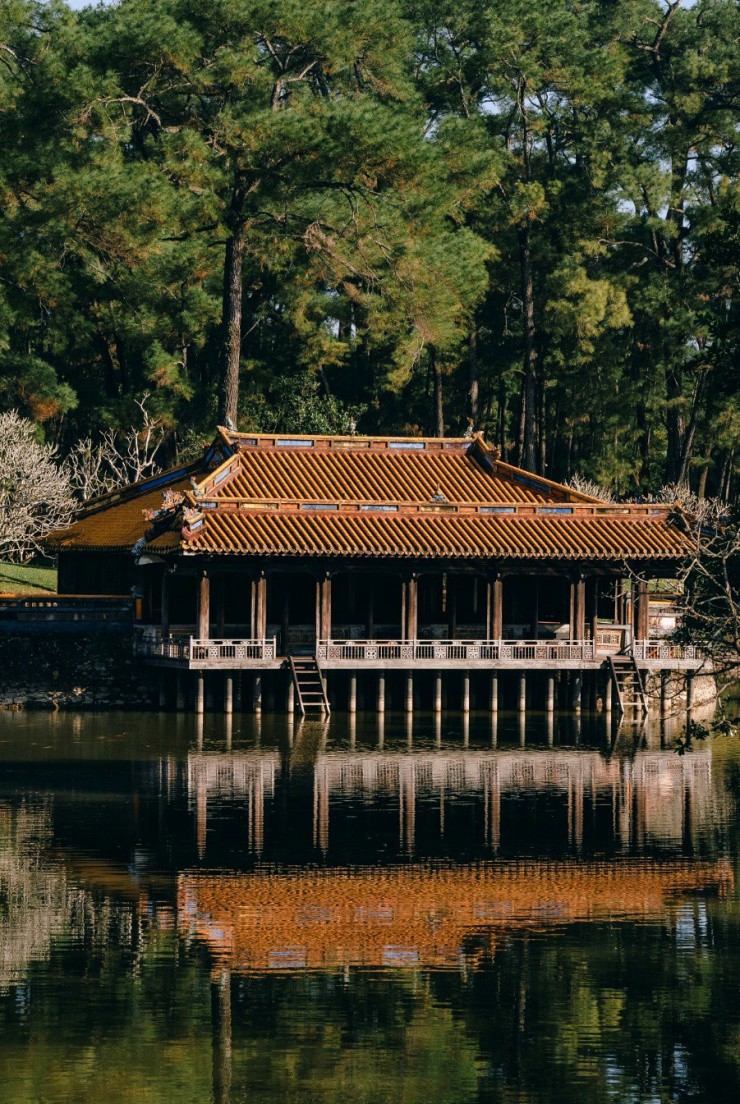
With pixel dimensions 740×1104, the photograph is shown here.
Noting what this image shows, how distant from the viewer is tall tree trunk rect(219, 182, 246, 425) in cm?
6925

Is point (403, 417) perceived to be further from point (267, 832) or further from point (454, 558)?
point (267, 832)

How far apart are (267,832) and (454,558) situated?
855 inches

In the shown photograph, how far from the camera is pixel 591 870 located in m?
32.1

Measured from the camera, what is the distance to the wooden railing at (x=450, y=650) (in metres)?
54.8

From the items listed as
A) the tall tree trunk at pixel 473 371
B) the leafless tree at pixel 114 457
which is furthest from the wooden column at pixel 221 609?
the tall tree trunk at pixel 473 371

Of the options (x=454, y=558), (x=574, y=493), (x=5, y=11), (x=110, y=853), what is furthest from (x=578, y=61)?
(x=110, y=853)

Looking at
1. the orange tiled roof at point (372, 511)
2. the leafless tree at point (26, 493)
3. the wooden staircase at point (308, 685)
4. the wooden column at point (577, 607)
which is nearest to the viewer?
the wooden staircase at point (308, 685)

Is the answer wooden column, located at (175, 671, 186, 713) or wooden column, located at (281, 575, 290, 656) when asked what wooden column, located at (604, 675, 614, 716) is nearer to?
wooden column, located at (281, 575, 290, 656)

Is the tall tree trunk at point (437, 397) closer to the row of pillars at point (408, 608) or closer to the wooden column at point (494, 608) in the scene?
the row of pillars at point (408, 608)

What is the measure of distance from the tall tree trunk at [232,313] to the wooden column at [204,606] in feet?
52.1

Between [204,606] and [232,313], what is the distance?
18.6 meters

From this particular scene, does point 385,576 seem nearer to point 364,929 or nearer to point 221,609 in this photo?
point 221,609

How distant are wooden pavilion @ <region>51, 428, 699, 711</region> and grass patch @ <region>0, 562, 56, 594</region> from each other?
6.09 m

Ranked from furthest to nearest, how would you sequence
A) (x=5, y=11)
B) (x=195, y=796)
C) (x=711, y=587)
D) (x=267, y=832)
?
(x=5, y=11)
(x=711, y=587)
(x=195, y=796)
(x=267, y=832)
